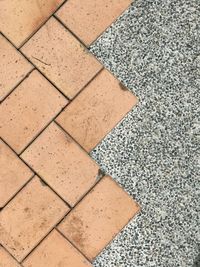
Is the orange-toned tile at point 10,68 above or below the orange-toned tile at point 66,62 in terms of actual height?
below

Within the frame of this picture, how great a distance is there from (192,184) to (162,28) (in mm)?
667

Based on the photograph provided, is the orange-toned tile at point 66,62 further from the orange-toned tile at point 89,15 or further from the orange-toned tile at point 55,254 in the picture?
the orange-toned tile at point 55,254

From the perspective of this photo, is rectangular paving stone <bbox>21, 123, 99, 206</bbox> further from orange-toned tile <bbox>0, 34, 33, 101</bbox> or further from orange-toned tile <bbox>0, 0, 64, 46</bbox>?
orange-toned tile <bbox>0, 0, 64, 46</bbox>

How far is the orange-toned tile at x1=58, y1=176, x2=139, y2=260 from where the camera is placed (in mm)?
2086

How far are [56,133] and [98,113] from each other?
7.7 inches

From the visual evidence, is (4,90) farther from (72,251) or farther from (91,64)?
(72,251)

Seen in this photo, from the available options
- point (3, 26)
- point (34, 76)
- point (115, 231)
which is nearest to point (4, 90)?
point (34, 76)

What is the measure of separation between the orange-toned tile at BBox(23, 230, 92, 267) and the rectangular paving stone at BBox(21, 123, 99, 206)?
17cm

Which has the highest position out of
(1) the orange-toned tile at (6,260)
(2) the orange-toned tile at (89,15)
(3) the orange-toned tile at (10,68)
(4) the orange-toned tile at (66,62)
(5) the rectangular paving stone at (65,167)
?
(2) the orange-toned tile at (89,15)

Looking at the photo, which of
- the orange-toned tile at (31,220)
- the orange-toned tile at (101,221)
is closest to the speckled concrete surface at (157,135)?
the orange-toned tile at (101,221)

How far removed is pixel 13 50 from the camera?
215 centimetres

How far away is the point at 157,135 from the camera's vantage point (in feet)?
6.89

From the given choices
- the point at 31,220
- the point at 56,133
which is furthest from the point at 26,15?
the point at 31,220

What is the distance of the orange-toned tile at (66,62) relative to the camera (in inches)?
83.6
